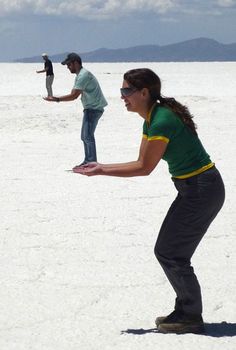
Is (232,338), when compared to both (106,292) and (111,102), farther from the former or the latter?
(111,102)

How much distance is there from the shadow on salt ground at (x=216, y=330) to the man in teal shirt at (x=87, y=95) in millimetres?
4906

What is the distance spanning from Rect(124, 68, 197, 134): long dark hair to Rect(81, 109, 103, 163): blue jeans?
18.4 ft

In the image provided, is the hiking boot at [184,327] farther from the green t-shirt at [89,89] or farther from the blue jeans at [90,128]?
the blue jeans at [90,128]

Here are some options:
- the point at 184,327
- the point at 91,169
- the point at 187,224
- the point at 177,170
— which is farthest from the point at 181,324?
the point at 91,169

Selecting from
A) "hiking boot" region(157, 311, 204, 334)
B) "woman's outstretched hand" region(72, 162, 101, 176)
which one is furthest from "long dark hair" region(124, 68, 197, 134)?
"hiking boot" region(157, 311, 204, 334)

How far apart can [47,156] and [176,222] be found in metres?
7.60

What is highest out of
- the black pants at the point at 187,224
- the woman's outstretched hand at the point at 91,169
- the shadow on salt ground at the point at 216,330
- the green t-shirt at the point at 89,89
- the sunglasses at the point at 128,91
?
the green t-shirt at the point at 89,89

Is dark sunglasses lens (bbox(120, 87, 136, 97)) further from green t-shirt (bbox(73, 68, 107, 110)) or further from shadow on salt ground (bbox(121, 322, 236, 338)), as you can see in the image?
green t-shirt (bbox(73, 68, 107, 110))

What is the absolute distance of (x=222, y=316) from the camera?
446cm

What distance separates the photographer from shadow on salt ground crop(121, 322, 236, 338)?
4148 mm

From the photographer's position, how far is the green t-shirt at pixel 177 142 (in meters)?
3.74

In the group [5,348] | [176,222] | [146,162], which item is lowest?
[5,348]

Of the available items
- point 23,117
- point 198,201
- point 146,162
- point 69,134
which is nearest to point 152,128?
point 146,162

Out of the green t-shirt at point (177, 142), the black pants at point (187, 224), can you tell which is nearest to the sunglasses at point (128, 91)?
the green t-shirt at point (177, 142)
